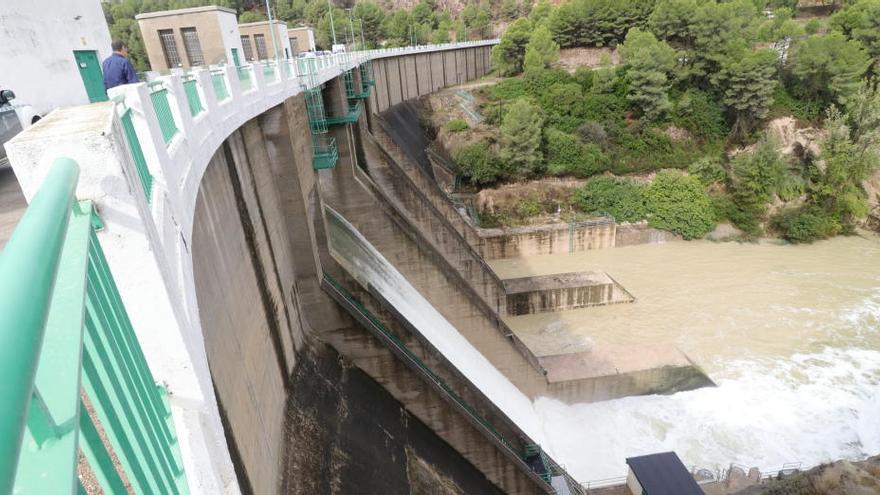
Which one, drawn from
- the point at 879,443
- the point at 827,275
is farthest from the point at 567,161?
the point at 879,443

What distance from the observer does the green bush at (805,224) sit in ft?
68.9

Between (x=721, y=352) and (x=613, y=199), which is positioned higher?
(x=613, y=199)

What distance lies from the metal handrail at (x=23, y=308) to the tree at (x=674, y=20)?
35.1 m

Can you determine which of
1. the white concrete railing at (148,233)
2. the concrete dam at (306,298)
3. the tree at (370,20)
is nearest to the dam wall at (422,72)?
the concrete dam at (306,298)

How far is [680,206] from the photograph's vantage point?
21719 millimetres

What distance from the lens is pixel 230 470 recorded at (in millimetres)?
2174

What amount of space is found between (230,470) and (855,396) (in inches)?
642

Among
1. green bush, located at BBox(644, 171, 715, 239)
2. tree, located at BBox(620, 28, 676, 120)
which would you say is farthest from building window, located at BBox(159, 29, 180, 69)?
tree, located at BBox(620, 28, 676, 120)

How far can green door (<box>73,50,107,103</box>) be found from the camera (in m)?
8.63

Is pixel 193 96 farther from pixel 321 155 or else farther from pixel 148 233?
pixel 321 155

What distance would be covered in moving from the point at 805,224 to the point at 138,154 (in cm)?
2509

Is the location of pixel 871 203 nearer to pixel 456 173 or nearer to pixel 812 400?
pixel 812 400

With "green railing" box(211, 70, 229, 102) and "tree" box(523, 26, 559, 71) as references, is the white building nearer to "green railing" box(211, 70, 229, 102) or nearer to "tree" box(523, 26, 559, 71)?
"green railing" box(211, 70, 229, 102)

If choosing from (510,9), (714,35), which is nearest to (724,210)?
(714,35)
